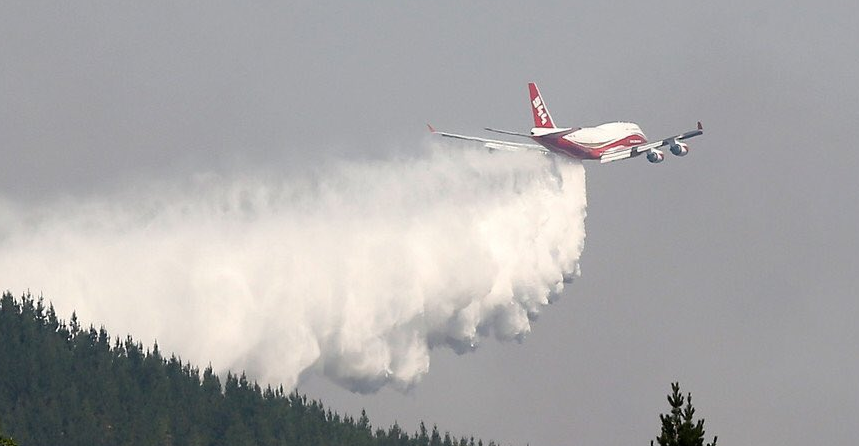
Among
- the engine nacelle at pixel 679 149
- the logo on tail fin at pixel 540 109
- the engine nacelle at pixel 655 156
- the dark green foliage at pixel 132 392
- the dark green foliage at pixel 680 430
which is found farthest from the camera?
the dark green foliage at pixel 132 392

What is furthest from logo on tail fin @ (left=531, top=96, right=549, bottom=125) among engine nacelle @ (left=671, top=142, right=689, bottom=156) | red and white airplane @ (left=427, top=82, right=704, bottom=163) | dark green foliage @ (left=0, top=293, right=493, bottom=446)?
dark green foliage @ (left=0, top=293, right=493, bottom=446)

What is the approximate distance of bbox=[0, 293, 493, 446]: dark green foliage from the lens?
18500 cm

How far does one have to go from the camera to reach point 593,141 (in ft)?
453

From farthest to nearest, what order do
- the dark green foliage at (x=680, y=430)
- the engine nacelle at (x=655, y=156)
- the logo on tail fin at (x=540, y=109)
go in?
the logo on tail fin at (x=540, y=109) < the engine nacelle at (x=655, y=156) < the dark green foliage at (x=680, y=430)

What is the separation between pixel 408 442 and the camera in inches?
7844

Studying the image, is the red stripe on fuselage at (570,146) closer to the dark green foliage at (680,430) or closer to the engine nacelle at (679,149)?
the engine nacelle at (679,149)

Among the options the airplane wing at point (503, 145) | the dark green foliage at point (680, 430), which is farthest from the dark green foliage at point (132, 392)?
the dark green foliage at point (680, 430)

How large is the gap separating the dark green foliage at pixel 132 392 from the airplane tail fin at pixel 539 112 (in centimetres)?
5291

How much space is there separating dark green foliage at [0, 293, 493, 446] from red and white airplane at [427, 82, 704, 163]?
53951 mm

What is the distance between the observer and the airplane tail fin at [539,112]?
144 metres

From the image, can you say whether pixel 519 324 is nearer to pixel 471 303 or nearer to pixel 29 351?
pixel 471 303

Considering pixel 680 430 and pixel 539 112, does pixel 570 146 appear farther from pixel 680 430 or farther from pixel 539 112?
pixel 680 430

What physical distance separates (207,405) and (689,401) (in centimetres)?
14538

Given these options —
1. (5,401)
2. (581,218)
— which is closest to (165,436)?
(5,401)
